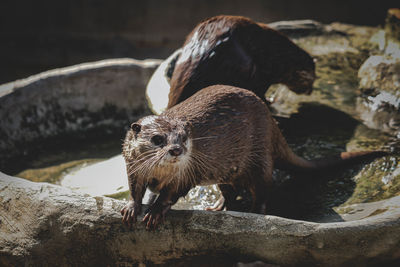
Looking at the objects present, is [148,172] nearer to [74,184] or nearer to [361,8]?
[74,184]

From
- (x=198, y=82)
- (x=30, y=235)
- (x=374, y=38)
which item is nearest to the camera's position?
(x=30, y=235)

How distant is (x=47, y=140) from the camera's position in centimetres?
330

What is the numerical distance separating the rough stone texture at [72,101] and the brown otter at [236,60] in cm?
107

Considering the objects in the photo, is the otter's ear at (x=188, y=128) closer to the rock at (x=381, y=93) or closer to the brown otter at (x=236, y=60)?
the brown otter at (x=236, y=60)

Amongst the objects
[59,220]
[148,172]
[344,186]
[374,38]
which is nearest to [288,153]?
[344,186]

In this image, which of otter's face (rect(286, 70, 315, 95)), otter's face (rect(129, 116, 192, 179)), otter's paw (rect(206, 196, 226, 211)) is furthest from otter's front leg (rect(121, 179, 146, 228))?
otter's face (rect(286, 70, 315, 95))

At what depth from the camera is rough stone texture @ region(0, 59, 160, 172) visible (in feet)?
9.94

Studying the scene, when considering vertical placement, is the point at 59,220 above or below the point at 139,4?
below

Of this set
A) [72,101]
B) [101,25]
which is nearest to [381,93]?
[72,101]

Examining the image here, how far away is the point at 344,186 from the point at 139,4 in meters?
5.32

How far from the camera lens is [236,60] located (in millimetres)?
2514

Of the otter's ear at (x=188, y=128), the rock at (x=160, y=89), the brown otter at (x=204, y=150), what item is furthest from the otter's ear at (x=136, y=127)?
the rock at (x=160, y=89)

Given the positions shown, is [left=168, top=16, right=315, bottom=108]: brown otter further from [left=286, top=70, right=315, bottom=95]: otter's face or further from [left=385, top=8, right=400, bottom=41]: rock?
[left=385, top=8, right=400, bottom=41]: rock

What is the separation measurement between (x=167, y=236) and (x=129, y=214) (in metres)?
0.18
